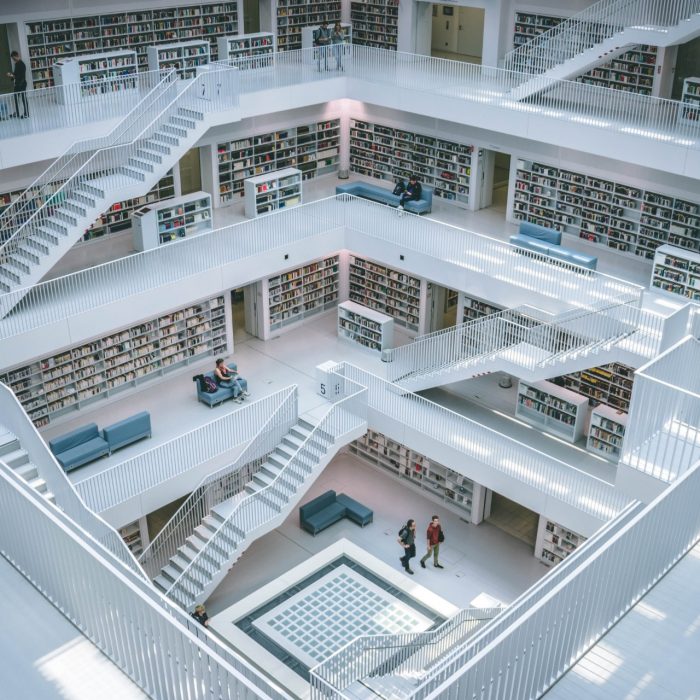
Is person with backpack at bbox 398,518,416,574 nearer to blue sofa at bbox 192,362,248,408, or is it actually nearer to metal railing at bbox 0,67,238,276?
blue sofa at bbox 192,362,248,408

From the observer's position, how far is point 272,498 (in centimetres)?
1577

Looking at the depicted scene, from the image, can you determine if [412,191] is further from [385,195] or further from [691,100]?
[691,100]

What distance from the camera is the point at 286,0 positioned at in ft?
72.7

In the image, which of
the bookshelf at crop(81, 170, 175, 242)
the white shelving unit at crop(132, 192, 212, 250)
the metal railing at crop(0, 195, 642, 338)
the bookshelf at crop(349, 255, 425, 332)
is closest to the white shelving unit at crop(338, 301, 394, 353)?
the bookshelf at crop(349, 255, 425, 332)

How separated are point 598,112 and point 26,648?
15479mm

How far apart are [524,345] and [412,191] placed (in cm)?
650

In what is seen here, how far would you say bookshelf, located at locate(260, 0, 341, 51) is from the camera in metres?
22.0

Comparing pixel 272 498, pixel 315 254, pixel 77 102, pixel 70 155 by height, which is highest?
pixel 77 102

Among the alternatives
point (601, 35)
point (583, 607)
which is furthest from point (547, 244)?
point (583, 607)

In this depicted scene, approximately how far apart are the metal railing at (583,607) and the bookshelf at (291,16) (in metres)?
17.6

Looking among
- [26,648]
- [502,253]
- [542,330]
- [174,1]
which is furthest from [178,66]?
[26,648]

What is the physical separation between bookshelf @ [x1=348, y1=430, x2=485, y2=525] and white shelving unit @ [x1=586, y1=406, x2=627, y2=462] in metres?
2.29

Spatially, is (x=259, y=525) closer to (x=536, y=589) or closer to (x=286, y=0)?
(x=536, y=589)

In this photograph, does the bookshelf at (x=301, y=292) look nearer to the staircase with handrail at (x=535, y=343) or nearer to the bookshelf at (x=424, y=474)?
the bookshelf at (x=424, y=474)
